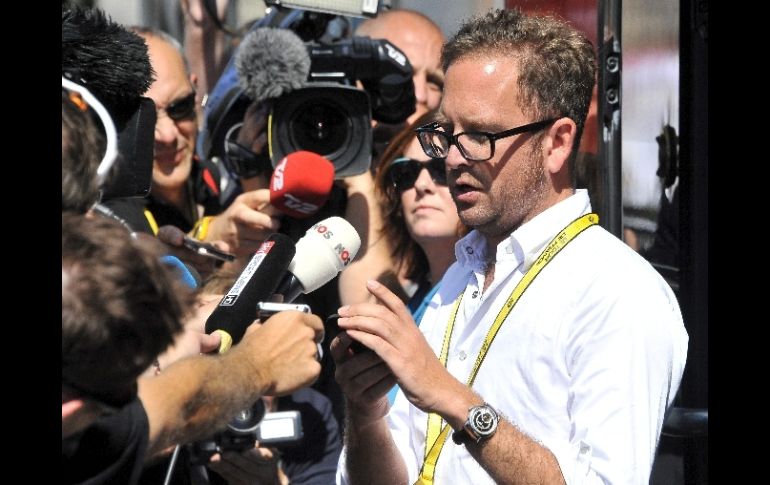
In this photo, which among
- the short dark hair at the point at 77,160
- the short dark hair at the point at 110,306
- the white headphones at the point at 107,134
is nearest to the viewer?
the short dark hair at the point at 110,306

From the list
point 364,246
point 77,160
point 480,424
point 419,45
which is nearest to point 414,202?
point 364,246

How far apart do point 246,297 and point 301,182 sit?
1.16 metres

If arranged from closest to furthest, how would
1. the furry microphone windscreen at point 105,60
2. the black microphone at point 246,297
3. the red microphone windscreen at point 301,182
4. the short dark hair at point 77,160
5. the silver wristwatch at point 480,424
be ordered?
the short dark hair at point 77,160 → the silver wristwatch at point 480,424 → the black microphone at point 246,297 → the furry microphone windscreen at point 105,60 → the red microphone windscreen at point 301,182

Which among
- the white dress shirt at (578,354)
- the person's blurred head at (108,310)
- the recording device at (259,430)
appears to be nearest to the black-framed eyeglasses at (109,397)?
the person's blurred head at (108,310)

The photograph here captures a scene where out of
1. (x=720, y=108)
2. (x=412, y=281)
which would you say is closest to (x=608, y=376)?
(x=720, y=108)

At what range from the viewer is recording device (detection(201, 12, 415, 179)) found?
3.72 metres

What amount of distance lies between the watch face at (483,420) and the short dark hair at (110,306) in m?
0.65

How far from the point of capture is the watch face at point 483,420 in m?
2.16

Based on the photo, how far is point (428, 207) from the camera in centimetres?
361

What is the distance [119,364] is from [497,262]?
3.43ft

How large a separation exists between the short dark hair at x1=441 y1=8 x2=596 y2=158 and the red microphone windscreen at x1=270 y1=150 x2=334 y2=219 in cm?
95

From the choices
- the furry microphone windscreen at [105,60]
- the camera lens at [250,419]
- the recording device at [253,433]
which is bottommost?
the recording device at [253,433]

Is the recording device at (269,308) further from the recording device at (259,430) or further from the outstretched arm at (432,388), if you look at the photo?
the recording device at (259,430)

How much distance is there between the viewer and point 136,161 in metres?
2.66
